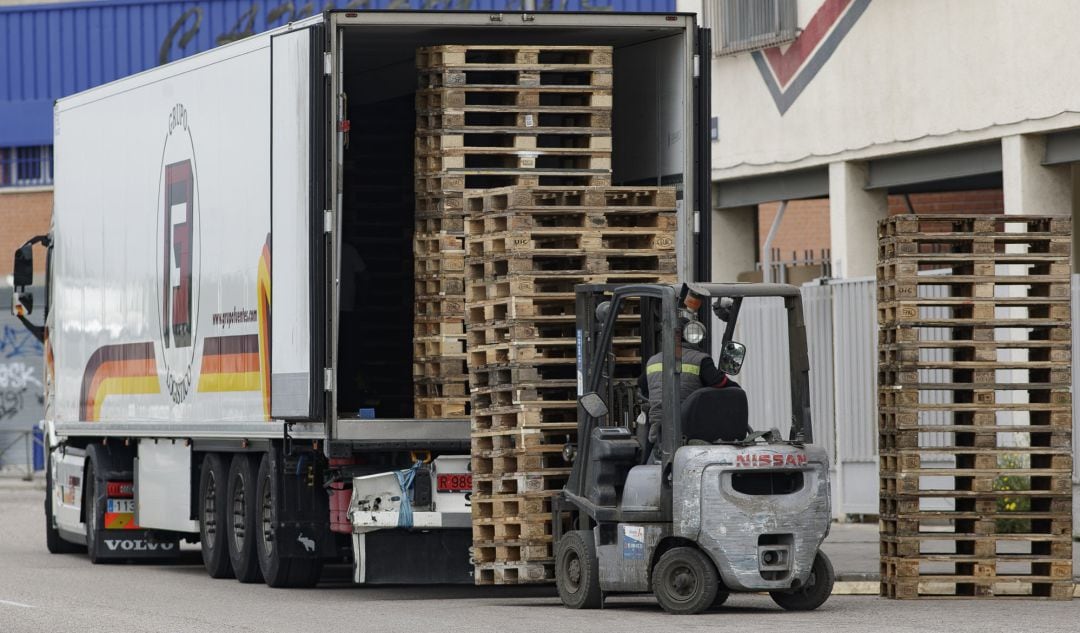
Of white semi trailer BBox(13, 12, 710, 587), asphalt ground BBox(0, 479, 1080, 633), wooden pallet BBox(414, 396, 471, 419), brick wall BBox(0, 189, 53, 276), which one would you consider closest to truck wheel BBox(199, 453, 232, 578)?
white semi trailer BBox(13, 12, 710, 587)

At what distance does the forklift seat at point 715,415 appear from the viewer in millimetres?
12445

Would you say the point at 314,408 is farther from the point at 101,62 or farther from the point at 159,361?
the point at 101,62

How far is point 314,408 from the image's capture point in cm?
1399

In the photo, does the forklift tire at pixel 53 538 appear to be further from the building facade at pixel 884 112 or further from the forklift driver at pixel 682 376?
the forklift driver at pixel 682 376

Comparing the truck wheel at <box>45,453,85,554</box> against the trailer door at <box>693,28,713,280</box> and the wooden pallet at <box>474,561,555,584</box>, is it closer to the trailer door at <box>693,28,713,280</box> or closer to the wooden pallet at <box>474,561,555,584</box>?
the wooden pallet at <box>474,561,555,584</box>

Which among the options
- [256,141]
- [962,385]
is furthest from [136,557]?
[962,385]

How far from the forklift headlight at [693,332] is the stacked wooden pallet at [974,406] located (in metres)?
2.22

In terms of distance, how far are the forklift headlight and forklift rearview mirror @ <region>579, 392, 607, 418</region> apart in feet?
2.29

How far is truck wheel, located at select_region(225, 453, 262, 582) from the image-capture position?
16.0 m

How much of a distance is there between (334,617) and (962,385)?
4.60 metres

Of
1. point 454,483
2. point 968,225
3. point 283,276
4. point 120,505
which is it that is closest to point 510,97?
point 283,276

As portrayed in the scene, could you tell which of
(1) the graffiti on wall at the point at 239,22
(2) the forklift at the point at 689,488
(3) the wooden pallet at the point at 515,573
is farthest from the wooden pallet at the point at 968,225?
(1) the graffiti on wall at the point at 239,22

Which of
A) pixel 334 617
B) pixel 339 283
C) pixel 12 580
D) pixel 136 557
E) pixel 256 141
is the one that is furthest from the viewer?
pixel 136 557

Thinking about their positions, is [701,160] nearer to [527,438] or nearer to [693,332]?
[693,332]
